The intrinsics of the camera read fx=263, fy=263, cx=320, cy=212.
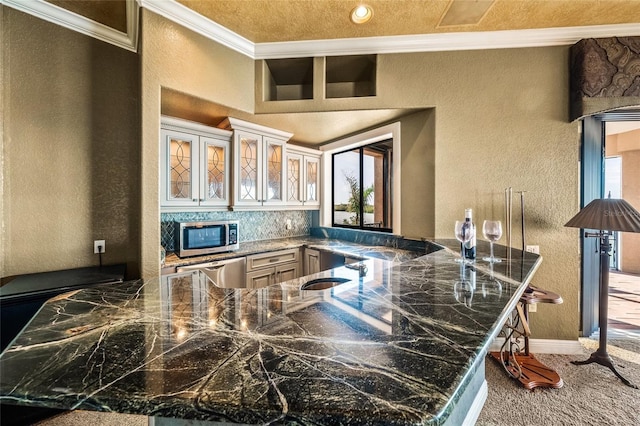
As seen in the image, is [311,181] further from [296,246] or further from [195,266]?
[195,266]

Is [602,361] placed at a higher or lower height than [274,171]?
lower

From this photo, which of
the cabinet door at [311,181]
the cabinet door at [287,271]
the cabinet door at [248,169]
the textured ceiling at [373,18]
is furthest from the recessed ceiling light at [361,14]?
the cabinet door at [287,271]

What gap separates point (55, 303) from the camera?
111 cm

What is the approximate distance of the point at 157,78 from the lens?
2.06 m

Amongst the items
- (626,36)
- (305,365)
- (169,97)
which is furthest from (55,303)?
(626,36)

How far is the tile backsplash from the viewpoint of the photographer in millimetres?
2861

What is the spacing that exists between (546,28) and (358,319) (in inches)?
122

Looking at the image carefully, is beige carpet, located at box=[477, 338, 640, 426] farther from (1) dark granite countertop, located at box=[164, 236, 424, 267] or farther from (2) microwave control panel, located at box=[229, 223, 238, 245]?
(2) microwave control panel, located at box=[229, 223, 238, 245]

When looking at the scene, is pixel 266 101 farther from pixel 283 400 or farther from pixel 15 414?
pixel 15 414

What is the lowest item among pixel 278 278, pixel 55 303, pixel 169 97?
pixel 278 278

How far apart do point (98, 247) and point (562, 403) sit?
3.74 metres

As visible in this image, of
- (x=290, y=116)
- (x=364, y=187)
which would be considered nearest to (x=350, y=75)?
(x=290, y=116)

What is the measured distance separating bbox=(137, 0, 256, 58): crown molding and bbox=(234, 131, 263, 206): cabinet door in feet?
2.74

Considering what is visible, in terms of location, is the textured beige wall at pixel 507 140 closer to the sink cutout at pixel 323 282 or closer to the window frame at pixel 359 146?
the window frame at pixel 359 146
